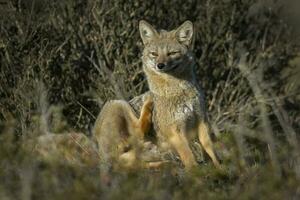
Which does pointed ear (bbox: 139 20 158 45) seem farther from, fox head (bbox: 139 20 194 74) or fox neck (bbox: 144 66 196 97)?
fox neck (bbox: 144 66 196 97)

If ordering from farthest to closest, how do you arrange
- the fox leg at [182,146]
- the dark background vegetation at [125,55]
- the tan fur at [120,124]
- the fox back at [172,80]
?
the dark background vegetation at [125,55] < the tan fur at [120,124] < the fox back at [172,80] < the fox leg at [182,146]

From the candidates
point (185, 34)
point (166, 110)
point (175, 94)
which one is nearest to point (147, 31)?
point (185, 34)

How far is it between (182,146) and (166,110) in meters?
0.50

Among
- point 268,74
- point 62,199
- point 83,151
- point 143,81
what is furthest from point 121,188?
point 268,74

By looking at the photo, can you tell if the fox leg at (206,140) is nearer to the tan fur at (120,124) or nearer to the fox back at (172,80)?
the fox back at (172,80)

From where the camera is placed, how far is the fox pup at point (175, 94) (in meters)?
9.84

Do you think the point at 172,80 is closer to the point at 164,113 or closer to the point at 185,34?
the point at 164,113

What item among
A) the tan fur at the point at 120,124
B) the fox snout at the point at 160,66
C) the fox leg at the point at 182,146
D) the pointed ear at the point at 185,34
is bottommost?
the fox leg at the point at 182,146

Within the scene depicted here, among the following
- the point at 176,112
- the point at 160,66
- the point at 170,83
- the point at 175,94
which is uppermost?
the point at 160,66

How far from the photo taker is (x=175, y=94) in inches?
401

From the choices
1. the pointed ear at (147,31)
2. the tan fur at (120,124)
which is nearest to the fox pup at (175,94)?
the pointed ear at (147,31)

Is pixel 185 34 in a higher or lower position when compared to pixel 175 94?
higher

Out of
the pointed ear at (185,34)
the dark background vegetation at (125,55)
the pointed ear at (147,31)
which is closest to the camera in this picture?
the pointed ear at (185,34)

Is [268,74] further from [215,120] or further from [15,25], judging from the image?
[15,25]
